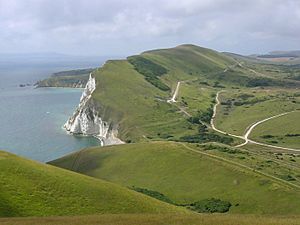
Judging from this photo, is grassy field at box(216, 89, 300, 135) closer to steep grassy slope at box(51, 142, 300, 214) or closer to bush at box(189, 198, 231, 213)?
steep grassy slope at box(51, 142, 300, 214)

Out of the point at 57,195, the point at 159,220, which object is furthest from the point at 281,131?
the point at 159,220

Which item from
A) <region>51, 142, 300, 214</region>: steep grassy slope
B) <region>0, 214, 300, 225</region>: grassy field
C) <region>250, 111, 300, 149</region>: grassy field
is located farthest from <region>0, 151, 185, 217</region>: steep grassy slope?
<region>250, 111, 300, 149</region>: grassy field

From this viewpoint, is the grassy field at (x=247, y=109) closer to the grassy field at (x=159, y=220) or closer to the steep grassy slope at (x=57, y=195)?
the steep grassy slope at (x=57, y=195)

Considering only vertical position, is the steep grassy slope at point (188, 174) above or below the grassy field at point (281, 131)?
above

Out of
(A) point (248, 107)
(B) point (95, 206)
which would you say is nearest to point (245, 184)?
(B) point (95, 206)

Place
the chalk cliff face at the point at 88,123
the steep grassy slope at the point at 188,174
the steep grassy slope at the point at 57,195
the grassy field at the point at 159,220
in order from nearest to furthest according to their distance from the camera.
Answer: the grassy field at the point at 159,220 → the steep grassy slope at the point at 57,195 → the steep grassy slope at the point at 188,174 → the chalk cliff face at the point at 88,123

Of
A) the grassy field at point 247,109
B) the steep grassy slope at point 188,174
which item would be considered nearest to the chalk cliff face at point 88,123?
the grassy field at point 247,109
